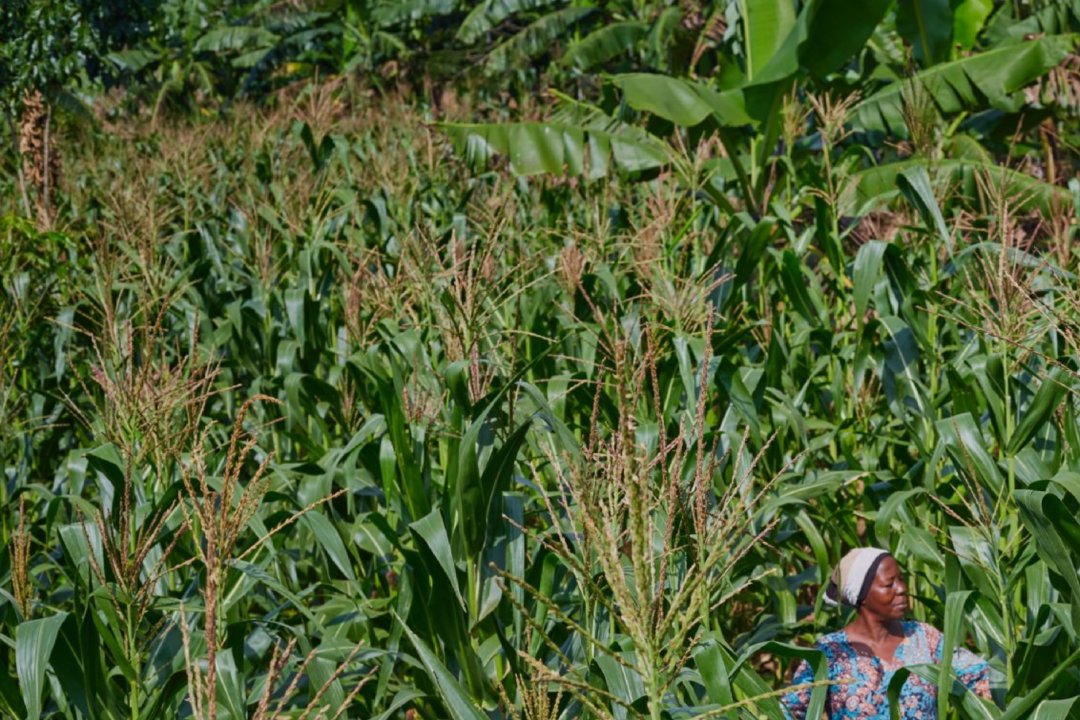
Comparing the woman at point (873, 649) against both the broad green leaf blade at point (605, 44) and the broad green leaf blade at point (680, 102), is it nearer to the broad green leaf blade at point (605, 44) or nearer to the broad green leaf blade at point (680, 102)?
the broad green leaf blade at point (680, 102)

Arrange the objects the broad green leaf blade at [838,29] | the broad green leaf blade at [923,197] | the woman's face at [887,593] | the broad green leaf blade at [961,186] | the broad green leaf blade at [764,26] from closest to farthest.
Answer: the woman's face at [887,593] → the broad green leaf blade at [923,197] → the broad green leaf blade at [961,186] → the broad green leaf blade at [838,29] → the broad green leaf blade at [764,26]

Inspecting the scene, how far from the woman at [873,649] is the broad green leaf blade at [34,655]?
1.97 metres

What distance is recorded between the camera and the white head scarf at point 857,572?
3871 millimetres

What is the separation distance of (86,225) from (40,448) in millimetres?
3515

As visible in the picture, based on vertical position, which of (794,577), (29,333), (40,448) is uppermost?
(29,333)

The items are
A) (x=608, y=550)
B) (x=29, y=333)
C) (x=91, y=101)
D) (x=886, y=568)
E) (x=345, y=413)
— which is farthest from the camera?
(x=91, y=101)

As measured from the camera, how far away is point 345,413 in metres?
5.20

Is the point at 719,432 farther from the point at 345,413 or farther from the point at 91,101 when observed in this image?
the point at 91,101

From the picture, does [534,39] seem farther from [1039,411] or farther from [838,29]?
[1039,411]

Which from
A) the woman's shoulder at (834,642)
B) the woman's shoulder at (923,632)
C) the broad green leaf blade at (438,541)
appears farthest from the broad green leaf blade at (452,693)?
the woman's shoulder at (923,632)

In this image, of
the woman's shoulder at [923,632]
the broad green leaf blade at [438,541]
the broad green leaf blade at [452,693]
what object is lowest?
the woman's shoulder at [923,632]

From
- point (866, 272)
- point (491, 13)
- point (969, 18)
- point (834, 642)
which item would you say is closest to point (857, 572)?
point (834, 642)

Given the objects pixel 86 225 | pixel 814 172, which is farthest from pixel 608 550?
pixel 86 225

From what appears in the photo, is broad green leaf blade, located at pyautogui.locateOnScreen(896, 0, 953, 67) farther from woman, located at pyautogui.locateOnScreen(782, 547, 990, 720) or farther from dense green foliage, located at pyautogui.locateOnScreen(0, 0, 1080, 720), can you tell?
woman, located at pyautogui.locateOnScreen(782, 547, 990, 720)
